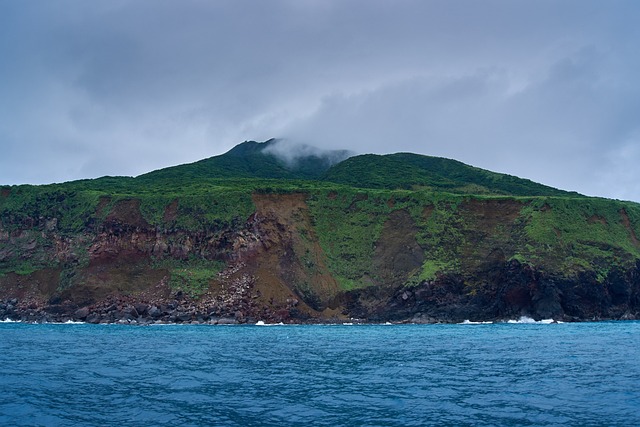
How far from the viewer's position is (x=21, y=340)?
50.3 metres

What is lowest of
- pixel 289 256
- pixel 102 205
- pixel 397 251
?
pixel 289 256

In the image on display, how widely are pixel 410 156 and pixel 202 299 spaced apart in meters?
114

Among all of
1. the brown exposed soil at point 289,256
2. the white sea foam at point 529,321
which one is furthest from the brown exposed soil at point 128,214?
the white sea foam at point 529,321

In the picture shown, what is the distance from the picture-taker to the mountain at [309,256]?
88750 mm

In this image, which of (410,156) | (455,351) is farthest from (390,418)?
(410,156)

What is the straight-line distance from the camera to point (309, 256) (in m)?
101

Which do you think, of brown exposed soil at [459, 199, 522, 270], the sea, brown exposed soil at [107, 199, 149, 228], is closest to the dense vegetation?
brown exposed soil at [459, 199, 522, 270]

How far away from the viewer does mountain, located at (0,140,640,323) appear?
8875cm

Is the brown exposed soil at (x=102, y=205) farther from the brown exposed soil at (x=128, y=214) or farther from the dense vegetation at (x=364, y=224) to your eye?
the brown exposed soil at (x=128, y=214)

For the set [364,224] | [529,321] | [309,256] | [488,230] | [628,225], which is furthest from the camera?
[364,224]

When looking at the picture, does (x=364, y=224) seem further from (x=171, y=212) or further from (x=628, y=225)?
(x=628, y=225)

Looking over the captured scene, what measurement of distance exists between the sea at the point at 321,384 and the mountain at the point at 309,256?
140ft

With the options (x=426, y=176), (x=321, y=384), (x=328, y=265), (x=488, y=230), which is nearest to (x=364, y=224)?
(x=328, y=265)

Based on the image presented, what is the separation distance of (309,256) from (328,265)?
12.1 ft
